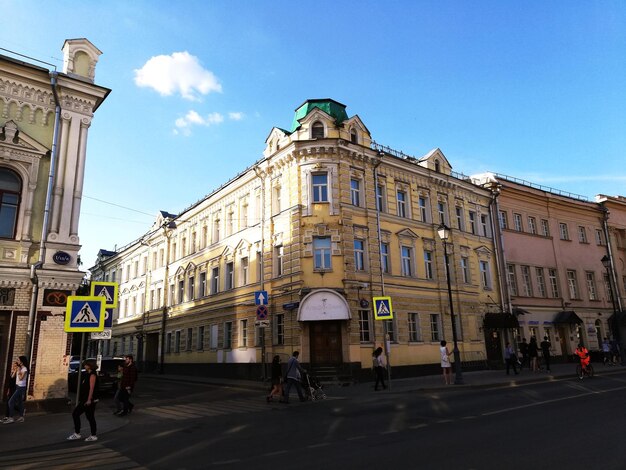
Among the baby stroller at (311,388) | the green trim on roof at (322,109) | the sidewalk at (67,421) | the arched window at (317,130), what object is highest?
the green trim on roof at (322,109)

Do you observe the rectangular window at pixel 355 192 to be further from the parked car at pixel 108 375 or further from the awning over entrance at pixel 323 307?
the parked car at pixel 108 375

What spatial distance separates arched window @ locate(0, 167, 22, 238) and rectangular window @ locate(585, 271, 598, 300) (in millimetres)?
41391

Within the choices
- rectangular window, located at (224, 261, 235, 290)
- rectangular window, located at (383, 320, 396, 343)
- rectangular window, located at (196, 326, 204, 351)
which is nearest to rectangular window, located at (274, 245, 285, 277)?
rectangular window, located at (224, 261, 235, 290)

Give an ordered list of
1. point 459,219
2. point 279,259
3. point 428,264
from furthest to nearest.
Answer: point 459,219 < point 428,264 < point 279,259

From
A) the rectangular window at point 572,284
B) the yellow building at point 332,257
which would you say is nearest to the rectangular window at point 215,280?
the yellow building at point 332,257

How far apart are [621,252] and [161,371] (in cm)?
4309

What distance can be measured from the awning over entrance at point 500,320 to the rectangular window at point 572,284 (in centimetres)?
979

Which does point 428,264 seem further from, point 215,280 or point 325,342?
point 215,280

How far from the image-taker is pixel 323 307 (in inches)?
901

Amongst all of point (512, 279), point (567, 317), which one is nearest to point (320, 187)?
point (512, 279)

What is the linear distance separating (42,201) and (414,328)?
20.3m

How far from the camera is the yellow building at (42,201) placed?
15.3 metres

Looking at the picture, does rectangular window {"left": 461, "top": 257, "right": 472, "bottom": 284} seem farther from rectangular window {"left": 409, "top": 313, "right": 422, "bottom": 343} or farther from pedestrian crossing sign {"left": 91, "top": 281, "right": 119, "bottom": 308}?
pedestrian crossing sign {"left": 91, "top": 281, "right": 119, "bottom": 308}

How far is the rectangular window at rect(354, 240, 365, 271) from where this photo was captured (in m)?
24.9
